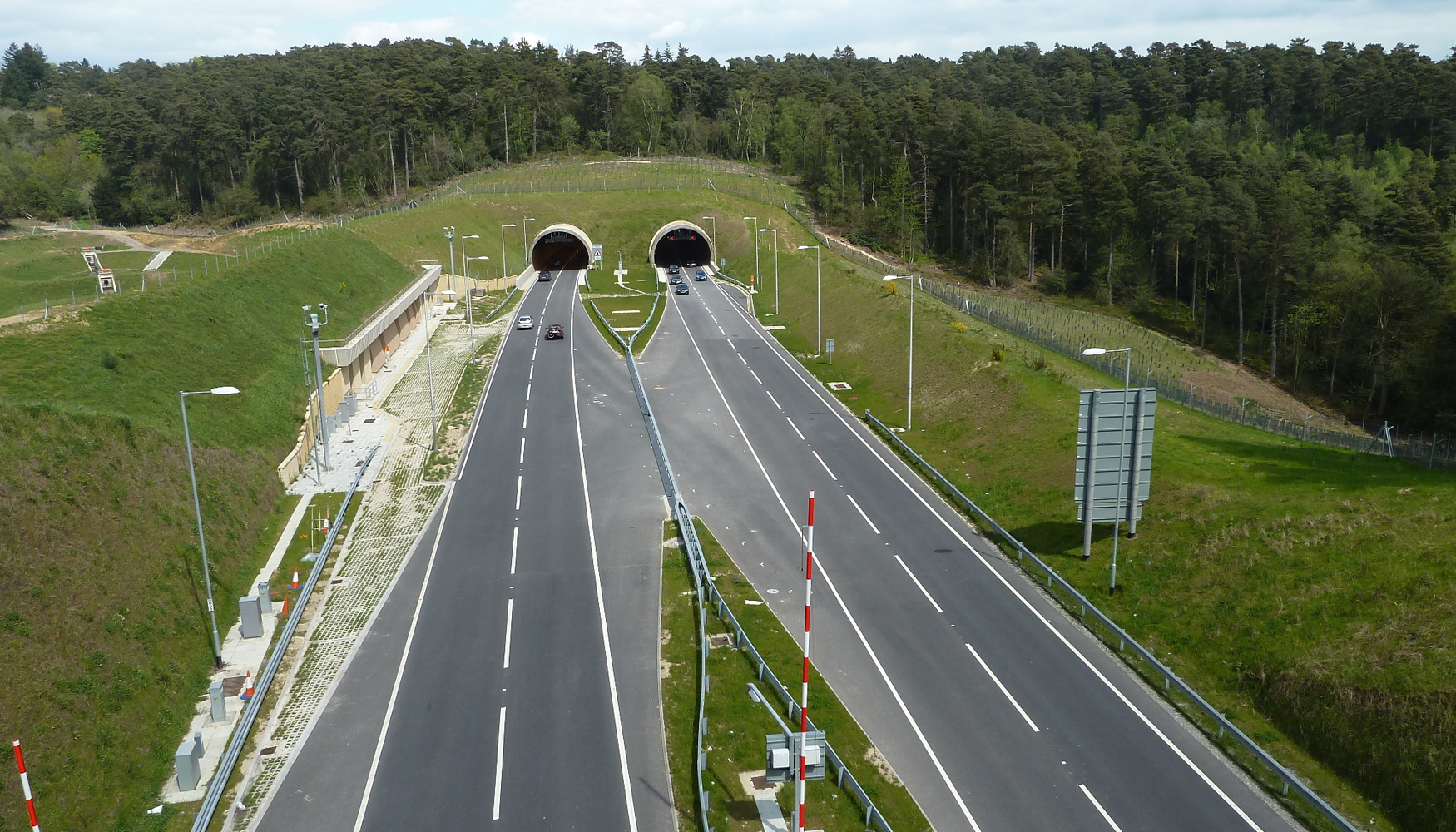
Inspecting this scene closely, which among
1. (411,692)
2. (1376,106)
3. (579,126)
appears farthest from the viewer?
(579,126)

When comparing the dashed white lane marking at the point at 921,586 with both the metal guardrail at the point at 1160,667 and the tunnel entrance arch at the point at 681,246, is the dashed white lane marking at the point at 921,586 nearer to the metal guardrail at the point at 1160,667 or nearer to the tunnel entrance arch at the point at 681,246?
the metal guardrail at the point at 1160,667

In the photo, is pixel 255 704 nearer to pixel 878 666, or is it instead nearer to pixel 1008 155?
pixel 878 666

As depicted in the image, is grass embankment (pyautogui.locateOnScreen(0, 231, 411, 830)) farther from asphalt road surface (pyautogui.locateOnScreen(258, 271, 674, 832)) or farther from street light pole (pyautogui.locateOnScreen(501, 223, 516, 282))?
street light pole (pyautogui.locateOnScreen(501, 223, 516, 282))

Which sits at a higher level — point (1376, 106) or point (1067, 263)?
point (1376, 106)

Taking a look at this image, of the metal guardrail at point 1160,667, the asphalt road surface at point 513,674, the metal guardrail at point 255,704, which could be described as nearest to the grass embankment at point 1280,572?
the metal guardrail at point 1160,667

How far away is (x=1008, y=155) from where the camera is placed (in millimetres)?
100562

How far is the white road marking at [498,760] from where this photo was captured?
22.7 m

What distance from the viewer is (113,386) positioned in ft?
127

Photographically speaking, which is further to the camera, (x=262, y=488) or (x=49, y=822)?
(x=262, y=488)

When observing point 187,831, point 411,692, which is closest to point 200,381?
point 411,692

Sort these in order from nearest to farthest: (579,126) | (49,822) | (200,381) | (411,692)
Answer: (49,822)
(411,692)
(200,381)
(579,126)

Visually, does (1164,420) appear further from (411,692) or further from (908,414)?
(411,692)

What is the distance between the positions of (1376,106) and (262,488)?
13336 centimetres

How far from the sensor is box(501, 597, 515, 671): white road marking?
29328 mm
